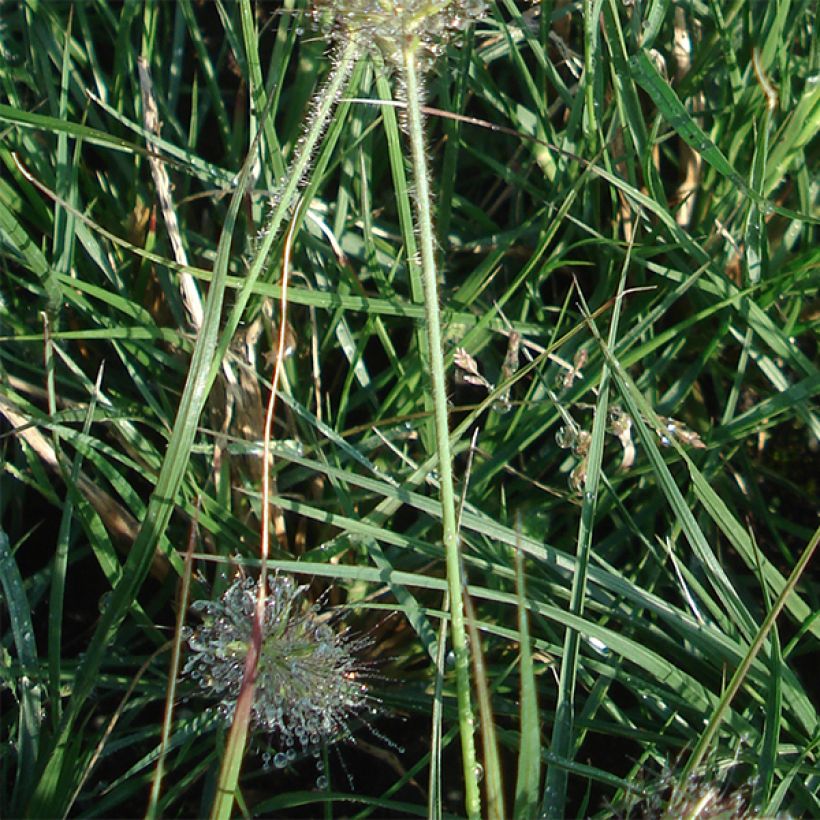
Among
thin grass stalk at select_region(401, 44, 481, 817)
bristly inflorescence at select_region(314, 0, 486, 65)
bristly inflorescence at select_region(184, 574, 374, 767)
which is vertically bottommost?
bristly inflorescence at select_region(184, 574, 374, 767)

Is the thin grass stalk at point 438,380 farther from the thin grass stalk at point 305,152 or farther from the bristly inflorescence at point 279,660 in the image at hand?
the bristly inflorescence at point 279,660

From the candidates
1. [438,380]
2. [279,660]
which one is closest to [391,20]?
[438,380]

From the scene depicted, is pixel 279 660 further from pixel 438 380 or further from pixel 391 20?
pixel 391 20

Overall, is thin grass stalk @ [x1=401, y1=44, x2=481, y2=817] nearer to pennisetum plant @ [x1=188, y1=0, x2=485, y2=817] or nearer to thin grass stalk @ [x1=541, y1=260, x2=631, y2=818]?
pennisetum plant @ [x1=188, y1=0, x2=485, y2=817]

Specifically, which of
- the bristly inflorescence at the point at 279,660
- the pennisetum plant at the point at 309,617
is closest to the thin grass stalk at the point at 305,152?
the pennisetum plant at the point at 309,617

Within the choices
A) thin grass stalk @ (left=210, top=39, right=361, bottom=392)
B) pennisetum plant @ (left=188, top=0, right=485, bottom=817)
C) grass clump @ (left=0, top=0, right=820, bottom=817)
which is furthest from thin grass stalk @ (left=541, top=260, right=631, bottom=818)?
thin grass stalk @ (left=210, top=39, right=361, bottom=392)

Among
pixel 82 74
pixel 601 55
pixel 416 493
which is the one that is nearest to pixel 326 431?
pixel 416 493
